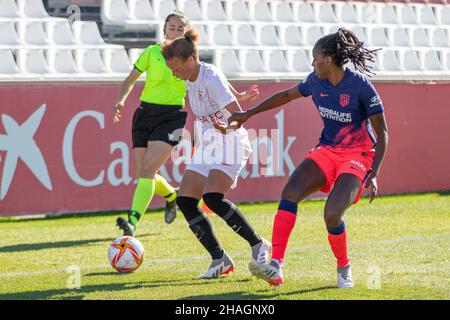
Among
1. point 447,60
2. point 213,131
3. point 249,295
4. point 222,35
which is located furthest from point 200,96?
point 447,60

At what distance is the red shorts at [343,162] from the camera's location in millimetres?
8062

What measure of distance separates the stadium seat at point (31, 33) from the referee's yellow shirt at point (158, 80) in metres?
3.90

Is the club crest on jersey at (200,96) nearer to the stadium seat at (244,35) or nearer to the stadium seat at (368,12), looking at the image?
the stadium seat at (244,35)

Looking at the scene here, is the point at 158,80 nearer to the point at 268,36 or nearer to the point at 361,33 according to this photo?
the point at 268,36

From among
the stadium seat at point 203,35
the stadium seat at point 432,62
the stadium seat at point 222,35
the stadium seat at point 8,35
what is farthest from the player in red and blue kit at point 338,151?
the stadium seat at point 432,62

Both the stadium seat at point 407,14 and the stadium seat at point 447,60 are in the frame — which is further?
the stadium seat at point 407,14

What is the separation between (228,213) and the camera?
873 cm

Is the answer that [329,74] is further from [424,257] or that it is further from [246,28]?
[246,28]

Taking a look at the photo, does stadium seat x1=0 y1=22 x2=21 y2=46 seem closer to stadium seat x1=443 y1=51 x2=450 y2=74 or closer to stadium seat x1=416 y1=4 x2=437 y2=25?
stadium seat x1=443 y1=51 x2=450 y2=74

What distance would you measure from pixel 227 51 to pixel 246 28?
40.0 inches

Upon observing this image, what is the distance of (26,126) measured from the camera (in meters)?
13.3

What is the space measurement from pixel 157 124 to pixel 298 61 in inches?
238
